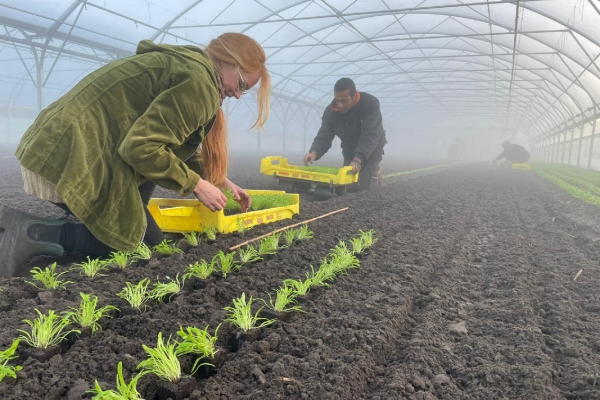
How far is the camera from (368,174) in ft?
25.0

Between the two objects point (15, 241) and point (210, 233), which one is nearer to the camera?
point (15, 241)

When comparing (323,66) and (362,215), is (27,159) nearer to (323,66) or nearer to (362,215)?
(362,215)

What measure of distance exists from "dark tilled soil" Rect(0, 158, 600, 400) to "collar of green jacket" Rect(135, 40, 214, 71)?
126 cm

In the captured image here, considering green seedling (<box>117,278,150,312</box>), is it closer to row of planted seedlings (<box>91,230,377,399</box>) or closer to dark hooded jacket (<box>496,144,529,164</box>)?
row of planted seedlings (<box>91,230,377,399</box>)

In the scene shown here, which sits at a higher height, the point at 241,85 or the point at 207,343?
the point at 241,85

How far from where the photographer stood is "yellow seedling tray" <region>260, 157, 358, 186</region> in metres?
6.34

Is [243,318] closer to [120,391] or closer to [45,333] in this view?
[120,391]

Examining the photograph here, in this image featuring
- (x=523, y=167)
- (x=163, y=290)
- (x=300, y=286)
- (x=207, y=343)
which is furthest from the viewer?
(x=523, y=167)

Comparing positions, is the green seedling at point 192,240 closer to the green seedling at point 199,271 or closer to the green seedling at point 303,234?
the green seedling at point 199,271

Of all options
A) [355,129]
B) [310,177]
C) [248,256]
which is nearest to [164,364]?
[248,256]

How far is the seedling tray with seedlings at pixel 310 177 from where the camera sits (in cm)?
636

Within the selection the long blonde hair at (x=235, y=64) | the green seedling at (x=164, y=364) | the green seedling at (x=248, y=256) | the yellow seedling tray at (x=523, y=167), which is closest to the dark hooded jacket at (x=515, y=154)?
the yellow seedling tray at (x=523, y=167)

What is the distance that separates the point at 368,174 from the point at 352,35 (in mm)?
9601

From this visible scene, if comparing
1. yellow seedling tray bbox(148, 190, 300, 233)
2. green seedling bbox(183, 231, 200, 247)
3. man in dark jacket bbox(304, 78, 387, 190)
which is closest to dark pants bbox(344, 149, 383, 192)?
man in dark jacket bbox(304, 78, 387, 190)
